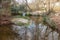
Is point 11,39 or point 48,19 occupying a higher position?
point 48,19

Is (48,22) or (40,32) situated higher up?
(48,22)

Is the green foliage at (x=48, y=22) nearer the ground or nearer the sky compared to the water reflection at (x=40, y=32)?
nearer the sky

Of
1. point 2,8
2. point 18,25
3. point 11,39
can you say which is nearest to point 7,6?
point 2,8

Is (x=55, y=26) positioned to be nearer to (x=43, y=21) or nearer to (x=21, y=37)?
(x=43, y=21)

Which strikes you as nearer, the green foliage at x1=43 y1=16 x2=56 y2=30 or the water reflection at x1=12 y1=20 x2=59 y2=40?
the water reflection at x1=12 y1=20 x2=59 y2=40


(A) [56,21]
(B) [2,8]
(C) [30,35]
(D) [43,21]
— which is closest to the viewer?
(C) [30,35]

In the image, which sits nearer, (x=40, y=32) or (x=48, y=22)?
(x=40, y=32)

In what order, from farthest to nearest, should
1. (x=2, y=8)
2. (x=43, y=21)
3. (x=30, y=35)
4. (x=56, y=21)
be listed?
(x=2, y=8) < (x=56, y=21) < (x=43, y=21) < (x=30, y=35)

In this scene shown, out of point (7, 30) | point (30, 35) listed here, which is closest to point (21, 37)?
point (30, 35)

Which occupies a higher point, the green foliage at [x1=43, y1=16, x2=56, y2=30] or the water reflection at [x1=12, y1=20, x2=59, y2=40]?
the green foliage at [x1=43, y1=16, x2=56, y2=30]

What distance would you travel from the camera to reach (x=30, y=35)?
454cm

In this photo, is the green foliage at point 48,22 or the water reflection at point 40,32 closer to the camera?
the water reflection at point 40,32

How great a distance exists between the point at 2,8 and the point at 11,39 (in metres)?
1.36

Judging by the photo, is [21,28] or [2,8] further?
[2,8]
